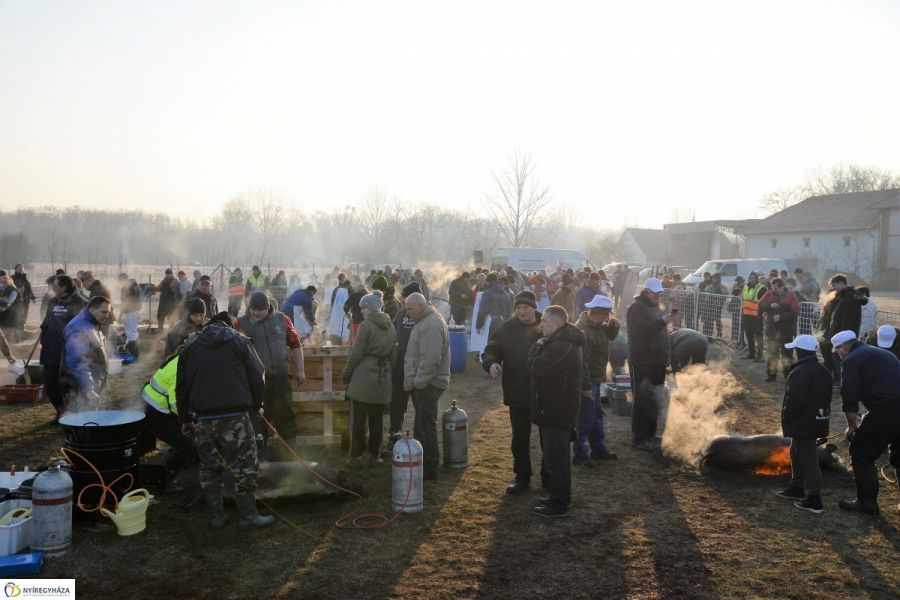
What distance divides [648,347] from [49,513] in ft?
21.0

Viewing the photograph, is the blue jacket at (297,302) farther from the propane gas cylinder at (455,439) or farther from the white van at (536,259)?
the white van at (536,259)

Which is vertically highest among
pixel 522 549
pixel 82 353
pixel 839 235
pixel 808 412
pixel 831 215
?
pixel 831 215

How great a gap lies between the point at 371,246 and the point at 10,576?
6750 centimetres

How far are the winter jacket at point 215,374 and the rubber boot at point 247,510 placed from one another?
30.9 inches

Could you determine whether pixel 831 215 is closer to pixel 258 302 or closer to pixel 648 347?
pixel 648 347

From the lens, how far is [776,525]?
5992 mm

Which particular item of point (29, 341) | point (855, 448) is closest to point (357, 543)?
point (855, 448)

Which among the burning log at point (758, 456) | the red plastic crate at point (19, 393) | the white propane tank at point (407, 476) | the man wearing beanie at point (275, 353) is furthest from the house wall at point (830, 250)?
the red plastic crate at point (19, 393)

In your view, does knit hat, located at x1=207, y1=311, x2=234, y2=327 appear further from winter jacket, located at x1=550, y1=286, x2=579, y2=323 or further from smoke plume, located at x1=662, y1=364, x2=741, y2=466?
winter jacket, located at x1=550, y1=286, x2=579, y2=323

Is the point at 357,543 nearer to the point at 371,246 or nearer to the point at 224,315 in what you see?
the point at 224,315

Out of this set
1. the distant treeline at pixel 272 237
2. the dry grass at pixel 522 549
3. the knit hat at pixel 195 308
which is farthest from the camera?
the distant treeline at pixel 272 237

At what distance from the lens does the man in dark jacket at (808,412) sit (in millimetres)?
6215

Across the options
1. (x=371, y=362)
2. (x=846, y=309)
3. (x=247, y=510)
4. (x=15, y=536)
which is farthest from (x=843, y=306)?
(x=15, y=536)

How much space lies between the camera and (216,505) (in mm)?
5695
